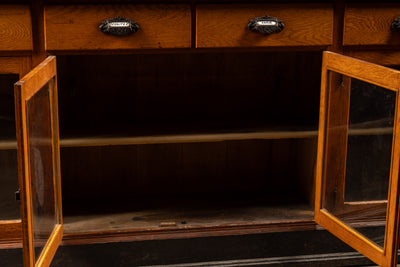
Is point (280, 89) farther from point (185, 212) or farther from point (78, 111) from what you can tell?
point (78, 111)

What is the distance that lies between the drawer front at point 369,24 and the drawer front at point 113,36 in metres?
0.44

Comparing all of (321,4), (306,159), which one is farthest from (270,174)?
(321,4)

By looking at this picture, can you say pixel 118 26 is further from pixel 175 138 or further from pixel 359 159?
pixel 359 159

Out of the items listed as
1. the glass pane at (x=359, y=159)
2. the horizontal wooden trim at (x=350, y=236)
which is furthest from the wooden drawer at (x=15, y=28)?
the horizontal wooden trim at (x=350, y=236)

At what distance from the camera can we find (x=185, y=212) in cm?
159

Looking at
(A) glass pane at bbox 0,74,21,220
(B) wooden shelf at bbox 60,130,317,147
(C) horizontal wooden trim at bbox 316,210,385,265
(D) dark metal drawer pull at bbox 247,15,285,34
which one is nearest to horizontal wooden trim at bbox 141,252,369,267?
(C) horizontal wooden trim at bbox 316,210,385,265

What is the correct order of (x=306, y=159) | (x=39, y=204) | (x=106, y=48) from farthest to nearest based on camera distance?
(x=306, y=159)
(x=106, y=48)
(x=39, y=204)

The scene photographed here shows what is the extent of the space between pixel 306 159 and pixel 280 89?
0.97 feet

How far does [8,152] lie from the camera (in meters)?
1.39

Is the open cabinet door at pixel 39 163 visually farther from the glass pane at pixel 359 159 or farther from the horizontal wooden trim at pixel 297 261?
the glass pane at pixel 359 159

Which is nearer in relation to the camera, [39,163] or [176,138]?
[39,163]

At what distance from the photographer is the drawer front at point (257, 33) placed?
131cm

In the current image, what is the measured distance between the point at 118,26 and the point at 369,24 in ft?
2.20

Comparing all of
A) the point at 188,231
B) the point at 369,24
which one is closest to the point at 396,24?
the point at 369,24
